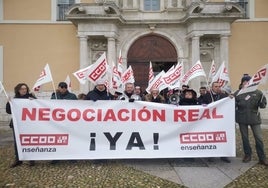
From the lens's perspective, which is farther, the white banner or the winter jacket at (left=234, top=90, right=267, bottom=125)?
the winter jacket at (left=234, top=90, right=267, bottom=125)

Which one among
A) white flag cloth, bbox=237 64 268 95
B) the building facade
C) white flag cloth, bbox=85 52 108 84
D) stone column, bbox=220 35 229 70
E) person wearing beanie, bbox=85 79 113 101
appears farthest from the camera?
the building facade

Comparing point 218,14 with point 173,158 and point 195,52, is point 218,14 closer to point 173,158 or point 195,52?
point 195,52

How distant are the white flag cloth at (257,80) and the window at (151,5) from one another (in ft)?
38.7

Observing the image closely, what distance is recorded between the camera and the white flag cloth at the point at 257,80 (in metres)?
6.76

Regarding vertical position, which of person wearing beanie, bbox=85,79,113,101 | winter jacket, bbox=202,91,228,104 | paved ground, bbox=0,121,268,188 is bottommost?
paved ground, bbox=0,121,268,188

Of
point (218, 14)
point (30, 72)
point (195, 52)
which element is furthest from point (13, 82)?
point (218, 14)

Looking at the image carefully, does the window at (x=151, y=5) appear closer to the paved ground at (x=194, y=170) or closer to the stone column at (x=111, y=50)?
the stone column at (x=111, y=50)

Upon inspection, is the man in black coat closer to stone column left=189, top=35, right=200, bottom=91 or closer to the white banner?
the white banner

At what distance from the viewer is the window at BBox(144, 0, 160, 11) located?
17906 mm

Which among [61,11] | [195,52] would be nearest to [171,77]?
[195,52]

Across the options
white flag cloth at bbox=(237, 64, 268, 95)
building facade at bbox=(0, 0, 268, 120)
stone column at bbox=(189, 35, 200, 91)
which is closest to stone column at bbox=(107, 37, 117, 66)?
building facade at bbox=(0, 0, 268, 120)

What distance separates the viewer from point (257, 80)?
22.5 ft

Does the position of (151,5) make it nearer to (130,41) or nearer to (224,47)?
(130,41)

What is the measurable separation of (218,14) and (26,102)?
11.5 meters
